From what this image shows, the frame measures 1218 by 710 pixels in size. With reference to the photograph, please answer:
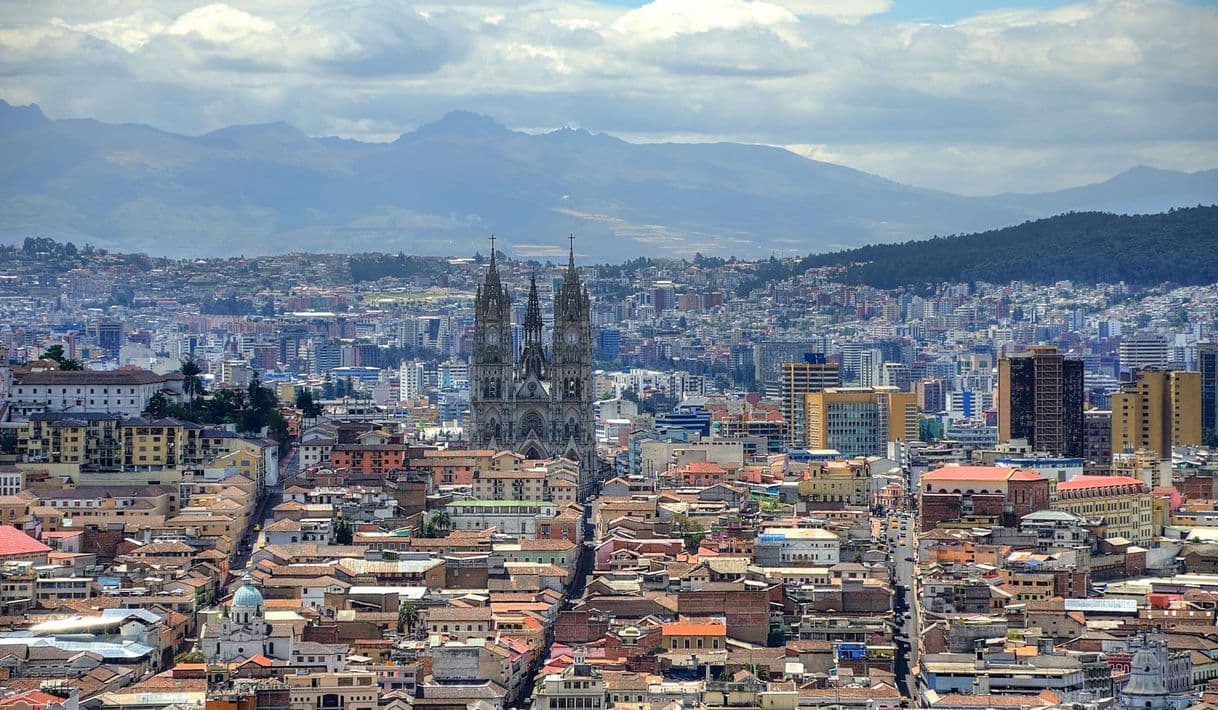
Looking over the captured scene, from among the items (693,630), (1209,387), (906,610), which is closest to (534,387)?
(906,610)

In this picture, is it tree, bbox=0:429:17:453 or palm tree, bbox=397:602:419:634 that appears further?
tree, bbox=0:429:17:453

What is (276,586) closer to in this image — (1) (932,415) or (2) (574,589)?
(2) (574,589)

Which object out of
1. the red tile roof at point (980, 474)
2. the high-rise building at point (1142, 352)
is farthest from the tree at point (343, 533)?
the high-rise building at point (1142, 352)

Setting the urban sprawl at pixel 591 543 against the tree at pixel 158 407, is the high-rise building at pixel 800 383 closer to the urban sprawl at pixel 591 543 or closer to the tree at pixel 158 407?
the urban sprawl at pixel 591 543

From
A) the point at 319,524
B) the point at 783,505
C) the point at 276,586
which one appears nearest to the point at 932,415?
the point at 783,505

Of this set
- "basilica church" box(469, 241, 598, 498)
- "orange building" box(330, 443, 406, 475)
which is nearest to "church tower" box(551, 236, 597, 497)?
"basilica church" box(469, 241, 598, 498)

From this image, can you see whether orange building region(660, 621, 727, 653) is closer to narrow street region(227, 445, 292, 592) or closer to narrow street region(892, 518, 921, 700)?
narrow street region(892, 518, 921, 700)

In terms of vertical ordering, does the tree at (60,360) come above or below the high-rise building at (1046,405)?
above
